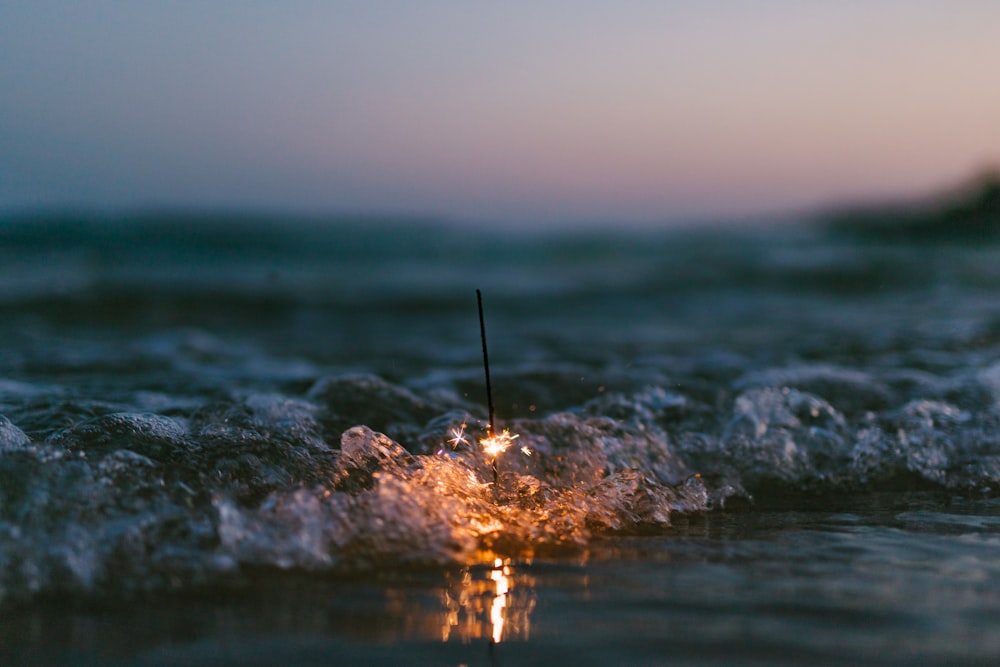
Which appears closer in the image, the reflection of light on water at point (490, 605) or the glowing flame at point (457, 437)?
the reflection of light on water at point (490, 605)

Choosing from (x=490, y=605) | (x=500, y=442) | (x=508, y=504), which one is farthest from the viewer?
(x=500, y=442)

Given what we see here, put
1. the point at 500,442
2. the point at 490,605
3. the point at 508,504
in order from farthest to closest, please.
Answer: the point at 500,442 → the point at 508,504 → the point at 490,605

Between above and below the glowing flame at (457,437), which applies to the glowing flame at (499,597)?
below

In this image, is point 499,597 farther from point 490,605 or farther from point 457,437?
point 457,437

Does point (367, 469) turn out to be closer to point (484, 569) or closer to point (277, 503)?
point (277, 503)

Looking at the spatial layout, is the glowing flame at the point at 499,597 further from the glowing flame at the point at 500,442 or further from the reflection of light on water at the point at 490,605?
the glowing flame at the point at 500,442

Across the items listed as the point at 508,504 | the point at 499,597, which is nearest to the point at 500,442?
the point at 508,504

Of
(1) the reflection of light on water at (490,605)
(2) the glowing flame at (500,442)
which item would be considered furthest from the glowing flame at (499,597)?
(2) the glowing flame at (500,442)
